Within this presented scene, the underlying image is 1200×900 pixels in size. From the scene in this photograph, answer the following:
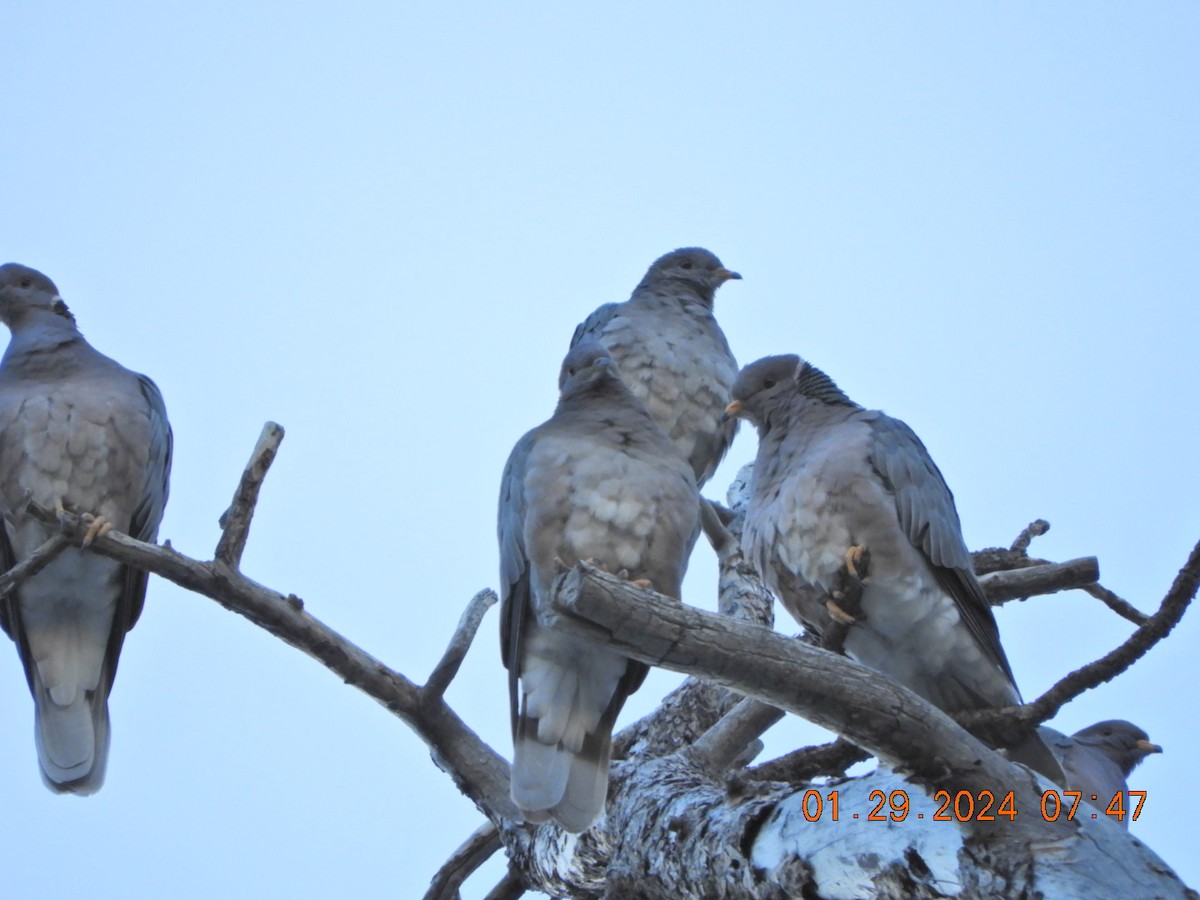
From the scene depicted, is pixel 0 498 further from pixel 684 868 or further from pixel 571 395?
pixel 684 868

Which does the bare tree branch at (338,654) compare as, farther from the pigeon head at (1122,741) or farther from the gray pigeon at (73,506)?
the pigeon head at (1122,741)

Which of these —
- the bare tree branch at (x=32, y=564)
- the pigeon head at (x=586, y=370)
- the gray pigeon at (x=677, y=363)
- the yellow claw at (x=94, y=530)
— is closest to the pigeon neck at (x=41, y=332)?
the yellow claw at (x=94, y=530)

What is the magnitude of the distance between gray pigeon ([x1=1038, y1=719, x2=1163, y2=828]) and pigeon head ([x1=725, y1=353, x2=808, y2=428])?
73.0 inches

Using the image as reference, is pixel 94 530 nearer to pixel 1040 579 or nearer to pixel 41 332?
pixel 41 332

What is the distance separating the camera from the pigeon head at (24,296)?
674cm

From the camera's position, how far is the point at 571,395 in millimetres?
5633

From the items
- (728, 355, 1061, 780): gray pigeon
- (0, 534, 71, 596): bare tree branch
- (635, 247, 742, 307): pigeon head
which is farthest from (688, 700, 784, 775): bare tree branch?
(635, 247, 742, 307): pigeon head

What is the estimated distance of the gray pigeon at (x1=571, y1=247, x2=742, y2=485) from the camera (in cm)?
705

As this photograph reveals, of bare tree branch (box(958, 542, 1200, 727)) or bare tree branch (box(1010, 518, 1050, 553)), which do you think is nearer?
bare tree branch (box(958, 542, 1200, 727))

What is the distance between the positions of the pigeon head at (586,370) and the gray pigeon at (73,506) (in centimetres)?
208

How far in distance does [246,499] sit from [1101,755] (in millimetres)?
4918

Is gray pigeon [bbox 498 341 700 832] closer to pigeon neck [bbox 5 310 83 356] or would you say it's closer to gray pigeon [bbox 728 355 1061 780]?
gray pigeon [bbox 728 355 1061 780]

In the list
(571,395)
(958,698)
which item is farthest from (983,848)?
(571,395)
